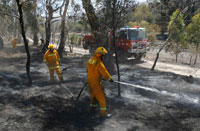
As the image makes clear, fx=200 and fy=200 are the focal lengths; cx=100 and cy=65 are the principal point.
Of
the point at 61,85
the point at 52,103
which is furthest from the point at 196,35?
the point at 52,103

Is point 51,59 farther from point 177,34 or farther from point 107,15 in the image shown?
point 177,34

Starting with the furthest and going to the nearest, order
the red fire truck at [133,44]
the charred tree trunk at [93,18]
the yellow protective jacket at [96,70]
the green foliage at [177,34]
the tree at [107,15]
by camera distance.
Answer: the green foliage at [177,34]
the red fire truck at [133,44]
the charred tree trunk at [93,18]
the tree at [107,15]
the yellow protective jacket at [96,70]

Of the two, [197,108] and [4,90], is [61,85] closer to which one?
[4,90]

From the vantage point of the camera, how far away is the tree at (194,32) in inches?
589

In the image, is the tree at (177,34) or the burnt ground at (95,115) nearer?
the burnt ground at (95,115)

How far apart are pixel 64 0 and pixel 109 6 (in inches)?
434

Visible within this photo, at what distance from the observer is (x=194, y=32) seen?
15383mm

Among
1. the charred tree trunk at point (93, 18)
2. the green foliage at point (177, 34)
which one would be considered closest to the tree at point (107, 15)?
the charred tree trunk at point (93, 18)

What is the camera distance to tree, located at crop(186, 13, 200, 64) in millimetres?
14953

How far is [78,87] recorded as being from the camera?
743 centimetres

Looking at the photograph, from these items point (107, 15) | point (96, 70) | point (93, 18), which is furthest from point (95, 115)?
point (93, 18)

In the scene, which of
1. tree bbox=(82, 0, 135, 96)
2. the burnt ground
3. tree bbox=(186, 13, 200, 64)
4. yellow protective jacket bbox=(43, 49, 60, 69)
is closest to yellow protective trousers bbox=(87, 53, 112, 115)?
the burnt ground

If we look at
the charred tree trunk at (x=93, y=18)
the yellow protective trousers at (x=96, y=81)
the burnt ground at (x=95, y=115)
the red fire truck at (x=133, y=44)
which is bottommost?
the burnt ground at (x=95, y=115)

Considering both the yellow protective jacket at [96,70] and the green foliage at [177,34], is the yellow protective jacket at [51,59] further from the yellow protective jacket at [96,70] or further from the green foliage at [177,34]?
the green foliage at [177,34]
